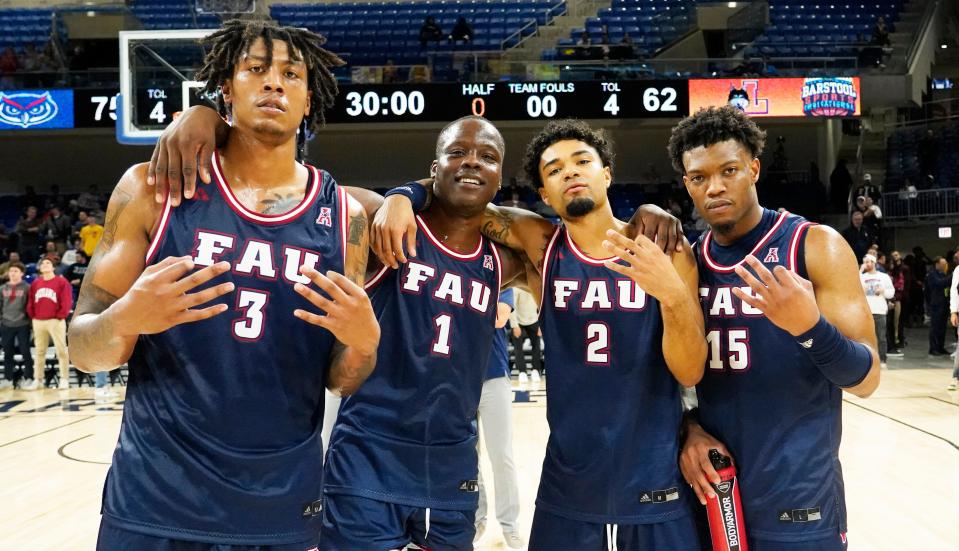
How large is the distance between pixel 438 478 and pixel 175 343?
0.98 metres

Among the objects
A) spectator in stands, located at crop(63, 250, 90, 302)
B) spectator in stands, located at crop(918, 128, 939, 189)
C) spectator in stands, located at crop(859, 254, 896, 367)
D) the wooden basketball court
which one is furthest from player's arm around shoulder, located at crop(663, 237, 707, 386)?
spectator in stands, located at crop(918, 128, 939, 189)

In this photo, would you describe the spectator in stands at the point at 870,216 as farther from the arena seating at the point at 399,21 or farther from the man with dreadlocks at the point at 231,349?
the man with dreadlocks at the point at 231,349

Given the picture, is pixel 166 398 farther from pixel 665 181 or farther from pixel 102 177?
pixel 102 177

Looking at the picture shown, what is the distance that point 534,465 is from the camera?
6.56 m

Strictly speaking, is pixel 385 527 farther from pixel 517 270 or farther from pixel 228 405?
pixel 517 270

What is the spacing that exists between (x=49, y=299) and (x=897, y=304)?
13.1 meters

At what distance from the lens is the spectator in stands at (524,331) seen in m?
10.5

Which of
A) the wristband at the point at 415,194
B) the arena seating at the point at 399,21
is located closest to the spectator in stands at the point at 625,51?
the arena seating at the point at 399,21

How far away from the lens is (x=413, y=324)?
9.04 ft

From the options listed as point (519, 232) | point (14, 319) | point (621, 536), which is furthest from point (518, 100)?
point (621, 536)

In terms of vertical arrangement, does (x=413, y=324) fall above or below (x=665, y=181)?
below

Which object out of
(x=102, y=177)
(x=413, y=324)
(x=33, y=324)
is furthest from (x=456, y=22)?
(x=413, y=324)

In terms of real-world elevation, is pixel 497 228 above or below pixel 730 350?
above

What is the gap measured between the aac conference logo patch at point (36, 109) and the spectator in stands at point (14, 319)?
416 cm
